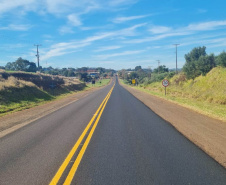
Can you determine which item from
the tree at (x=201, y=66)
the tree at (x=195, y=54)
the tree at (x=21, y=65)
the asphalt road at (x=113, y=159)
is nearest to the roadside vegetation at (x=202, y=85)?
the tree at (x=201, y=66)

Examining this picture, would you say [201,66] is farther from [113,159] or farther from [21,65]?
[21,65]

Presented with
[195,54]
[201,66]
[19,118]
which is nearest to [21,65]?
[195,54]

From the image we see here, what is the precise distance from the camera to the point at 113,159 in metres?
5.55

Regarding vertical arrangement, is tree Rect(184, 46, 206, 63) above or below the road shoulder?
above

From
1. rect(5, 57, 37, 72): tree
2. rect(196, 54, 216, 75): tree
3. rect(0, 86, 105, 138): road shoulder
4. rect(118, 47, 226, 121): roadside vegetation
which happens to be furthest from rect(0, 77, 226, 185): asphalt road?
rect(5, 57, 37, 72): tree

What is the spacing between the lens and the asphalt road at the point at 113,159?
4.48m

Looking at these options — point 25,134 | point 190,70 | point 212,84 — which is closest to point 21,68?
point 190,70

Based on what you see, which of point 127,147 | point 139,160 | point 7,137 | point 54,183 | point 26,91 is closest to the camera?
point 54,183

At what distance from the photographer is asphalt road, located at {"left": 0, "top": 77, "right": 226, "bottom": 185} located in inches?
177

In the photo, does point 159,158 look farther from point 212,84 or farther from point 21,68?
point 21,68

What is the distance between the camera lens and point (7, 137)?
8.15 meters

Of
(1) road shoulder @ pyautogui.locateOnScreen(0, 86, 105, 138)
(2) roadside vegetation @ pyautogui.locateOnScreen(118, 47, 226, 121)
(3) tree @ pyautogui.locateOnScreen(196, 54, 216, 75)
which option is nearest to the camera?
(1) road shoulder @ pyautogui.locateOnScreen(0, 86, 105, 138)

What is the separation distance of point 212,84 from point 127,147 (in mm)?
26810

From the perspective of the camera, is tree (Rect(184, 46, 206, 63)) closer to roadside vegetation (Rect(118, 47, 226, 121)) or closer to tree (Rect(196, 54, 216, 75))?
roadside vegetation (Rect(118, 47, 226, 121))
